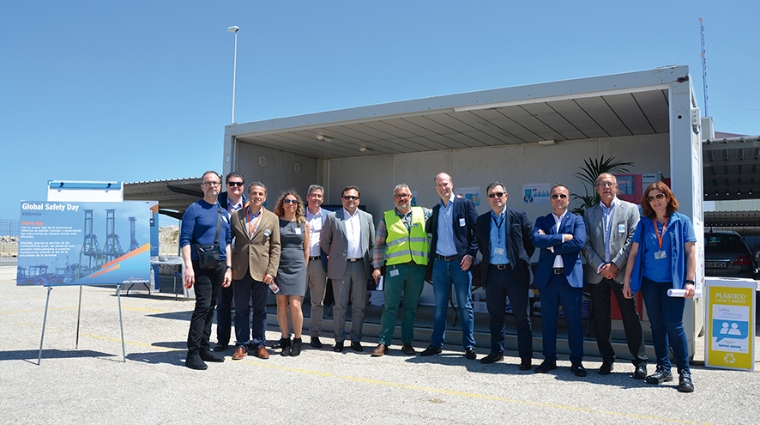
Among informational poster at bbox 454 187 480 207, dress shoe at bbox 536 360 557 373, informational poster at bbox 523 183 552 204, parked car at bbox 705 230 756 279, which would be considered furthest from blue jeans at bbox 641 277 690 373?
parked car at bbox 705 230 756 279

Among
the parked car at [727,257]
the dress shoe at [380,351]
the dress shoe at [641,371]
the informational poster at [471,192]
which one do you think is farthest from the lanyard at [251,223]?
the parked car at [727,257]

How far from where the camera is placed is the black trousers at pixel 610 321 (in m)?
4.82

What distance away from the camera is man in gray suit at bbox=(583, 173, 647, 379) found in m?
4.86

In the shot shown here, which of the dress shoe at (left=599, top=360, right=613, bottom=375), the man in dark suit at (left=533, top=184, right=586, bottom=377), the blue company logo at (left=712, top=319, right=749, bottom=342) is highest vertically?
the man in dark suit at (left=533, top=184, right=586, bottom=377)

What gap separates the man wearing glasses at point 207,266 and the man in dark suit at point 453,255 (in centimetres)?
213

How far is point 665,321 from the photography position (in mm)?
4598

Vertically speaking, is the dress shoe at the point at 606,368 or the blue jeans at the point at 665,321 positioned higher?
the blue jeans at the point at 665,321

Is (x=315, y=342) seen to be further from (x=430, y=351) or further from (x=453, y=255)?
(x=453, y=255)

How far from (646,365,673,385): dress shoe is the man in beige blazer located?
11.7 ft

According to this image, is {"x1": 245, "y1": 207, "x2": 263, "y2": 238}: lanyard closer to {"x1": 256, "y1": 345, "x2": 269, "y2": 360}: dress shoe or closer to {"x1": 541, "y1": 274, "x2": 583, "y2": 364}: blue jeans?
{"x1": 256, "y1": 345, "x2": 269, "y2": 360}: dress shoe

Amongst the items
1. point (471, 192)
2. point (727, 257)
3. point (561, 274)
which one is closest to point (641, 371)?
point (561, 274)

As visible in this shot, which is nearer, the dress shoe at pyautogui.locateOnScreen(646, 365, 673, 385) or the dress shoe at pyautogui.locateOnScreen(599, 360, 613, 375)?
the dress shoe at pyautogui.locateOnScreen(646, 365, 673, 385)

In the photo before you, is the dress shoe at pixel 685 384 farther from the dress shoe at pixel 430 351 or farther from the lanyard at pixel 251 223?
the lanyard at pixel 251 223

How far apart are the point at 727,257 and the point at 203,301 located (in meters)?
10.7
